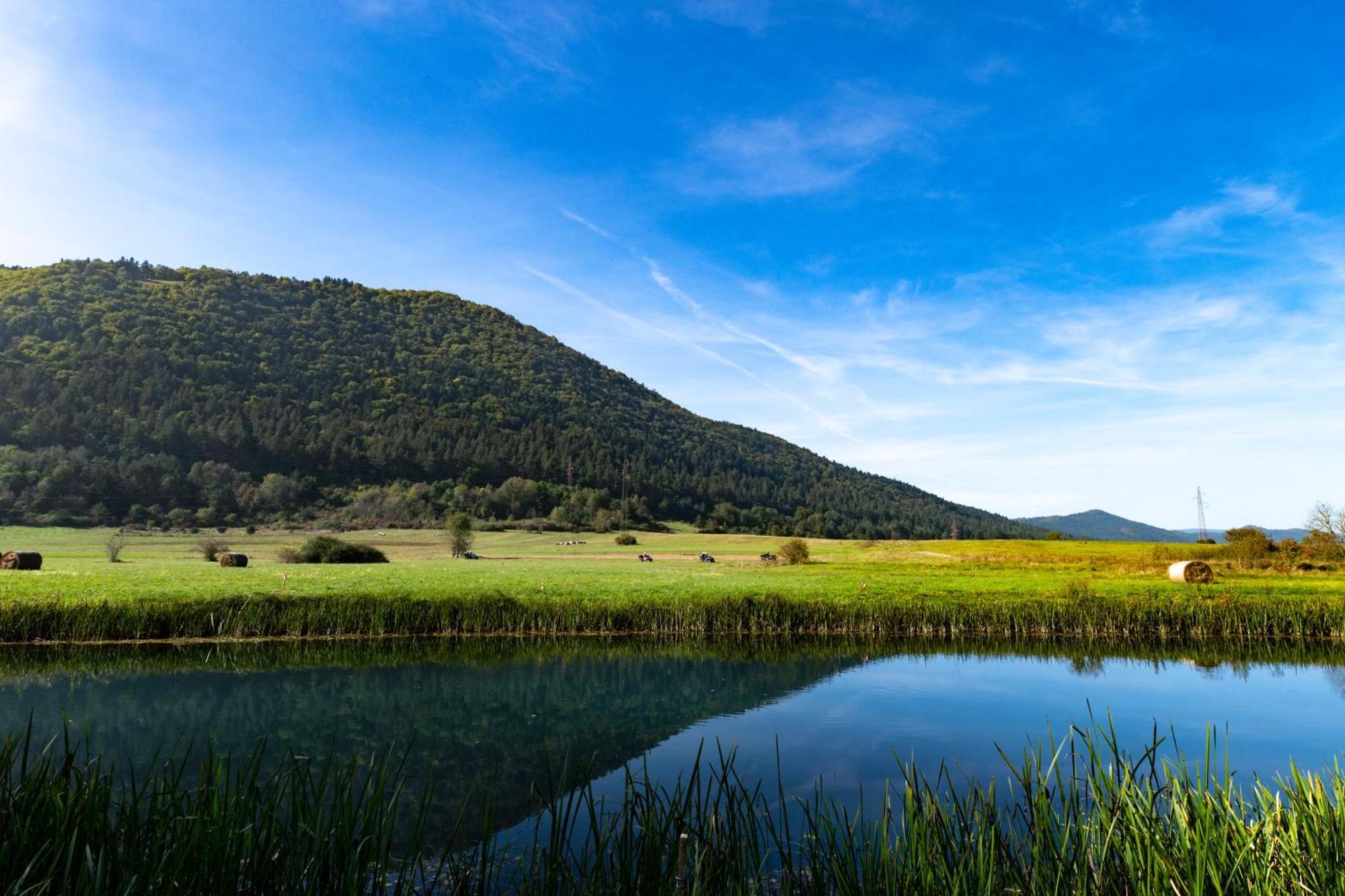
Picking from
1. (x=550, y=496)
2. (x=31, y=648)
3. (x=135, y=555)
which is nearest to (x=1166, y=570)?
(x=31, y=648)

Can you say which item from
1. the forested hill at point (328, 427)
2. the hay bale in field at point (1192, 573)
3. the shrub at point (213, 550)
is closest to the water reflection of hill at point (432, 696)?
the hay bale in field at point (1192, 573)

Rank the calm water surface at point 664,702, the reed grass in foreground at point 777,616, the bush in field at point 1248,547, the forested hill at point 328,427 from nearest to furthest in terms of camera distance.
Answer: the calm water surface at point 664,702
the reed grass in foreground at point 777,616
the bush in field at point 1248,547
the forested hill at point 328,427

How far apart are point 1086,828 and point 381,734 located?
13.2 metres

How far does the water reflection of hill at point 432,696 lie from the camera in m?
13.4

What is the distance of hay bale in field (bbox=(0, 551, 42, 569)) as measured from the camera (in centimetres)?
3478

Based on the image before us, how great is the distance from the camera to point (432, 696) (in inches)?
683

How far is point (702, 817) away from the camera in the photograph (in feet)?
17.6

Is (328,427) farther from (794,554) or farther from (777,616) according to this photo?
(777,616)

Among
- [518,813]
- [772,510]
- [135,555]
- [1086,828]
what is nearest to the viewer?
[1086,828]

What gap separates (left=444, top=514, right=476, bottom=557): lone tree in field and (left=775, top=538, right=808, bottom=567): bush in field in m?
25.1

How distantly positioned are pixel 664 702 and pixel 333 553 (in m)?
37.1

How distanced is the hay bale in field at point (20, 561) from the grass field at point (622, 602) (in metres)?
0.96

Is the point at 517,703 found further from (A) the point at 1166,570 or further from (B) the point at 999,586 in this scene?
(A) the point at 1166,570

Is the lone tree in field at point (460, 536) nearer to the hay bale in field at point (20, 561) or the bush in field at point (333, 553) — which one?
the bush in field at point (333, 553)
